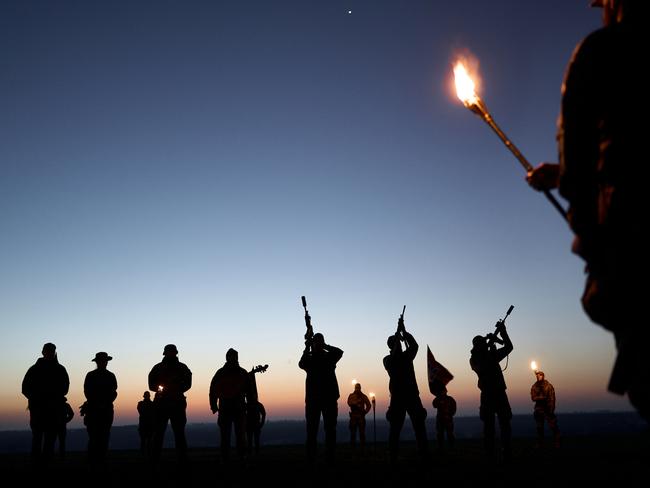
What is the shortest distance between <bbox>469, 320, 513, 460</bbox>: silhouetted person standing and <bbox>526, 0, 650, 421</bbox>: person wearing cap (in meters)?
7.51

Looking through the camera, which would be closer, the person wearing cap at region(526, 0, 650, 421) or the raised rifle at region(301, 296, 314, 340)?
the person wearing cap at region(526, 0, 650, 421)

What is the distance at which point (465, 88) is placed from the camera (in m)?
3.64

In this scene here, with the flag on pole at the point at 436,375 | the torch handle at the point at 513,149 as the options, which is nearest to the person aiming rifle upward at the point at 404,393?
the torch handle at the point at 513,149

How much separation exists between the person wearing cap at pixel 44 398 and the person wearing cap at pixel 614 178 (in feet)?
31.6

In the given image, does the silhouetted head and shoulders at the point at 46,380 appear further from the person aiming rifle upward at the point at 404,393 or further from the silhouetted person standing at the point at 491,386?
the silhouetted person standing at the point at 491,386

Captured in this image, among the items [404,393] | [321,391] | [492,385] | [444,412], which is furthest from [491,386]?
[444,412]

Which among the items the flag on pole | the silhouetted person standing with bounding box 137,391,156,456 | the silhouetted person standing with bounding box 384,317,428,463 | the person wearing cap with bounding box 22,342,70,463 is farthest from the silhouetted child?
the person wearing cap with bounding box 22,342,70,463

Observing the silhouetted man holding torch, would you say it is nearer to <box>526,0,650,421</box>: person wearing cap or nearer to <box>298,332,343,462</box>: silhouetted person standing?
<box>298,332,343,462</box>: silhouetted person standing

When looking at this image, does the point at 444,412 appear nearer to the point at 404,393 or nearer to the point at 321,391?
the point at 404,393

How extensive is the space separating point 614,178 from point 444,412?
16.3 metres

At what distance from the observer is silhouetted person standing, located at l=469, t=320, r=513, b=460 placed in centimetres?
941

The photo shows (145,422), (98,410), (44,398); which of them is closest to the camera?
(44,398)

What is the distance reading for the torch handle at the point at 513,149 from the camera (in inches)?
114

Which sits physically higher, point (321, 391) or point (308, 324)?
point (308, 324)
